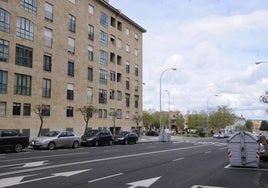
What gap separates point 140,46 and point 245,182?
6254cm

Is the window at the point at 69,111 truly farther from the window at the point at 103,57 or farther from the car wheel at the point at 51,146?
the car wheel at the point at 51,146

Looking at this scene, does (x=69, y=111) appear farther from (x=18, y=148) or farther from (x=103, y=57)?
(x=18, y=148)

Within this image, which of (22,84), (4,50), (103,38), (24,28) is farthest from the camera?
(103,38)

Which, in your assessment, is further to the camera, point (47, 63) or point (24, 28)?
point (47, 63)

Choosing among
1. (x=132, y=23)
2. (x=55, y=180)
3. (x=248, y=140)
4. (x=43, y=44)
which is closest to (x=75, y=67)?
(x=43, y=44)

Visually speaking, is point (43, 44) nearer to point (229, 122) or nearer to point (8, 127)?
point (8, 127)

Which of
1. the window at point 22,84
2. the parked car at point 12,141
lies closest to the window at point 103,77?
the window at point 22,84

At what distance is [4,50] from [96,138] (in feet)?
40.5

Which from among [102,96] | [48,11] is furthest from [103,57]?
[48,11]

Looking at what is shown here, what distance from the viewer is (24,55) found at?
137 ft

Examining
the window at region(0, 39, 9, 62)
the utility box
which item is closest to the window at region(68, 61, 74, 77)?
the window at region(0, 39, 9, 62)

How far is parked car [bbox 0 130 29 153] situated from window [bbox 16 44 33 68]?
1466cm

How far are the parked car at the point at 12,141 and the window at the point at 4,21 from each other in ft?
49.0

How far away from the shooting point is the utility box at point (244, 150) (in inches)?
727
